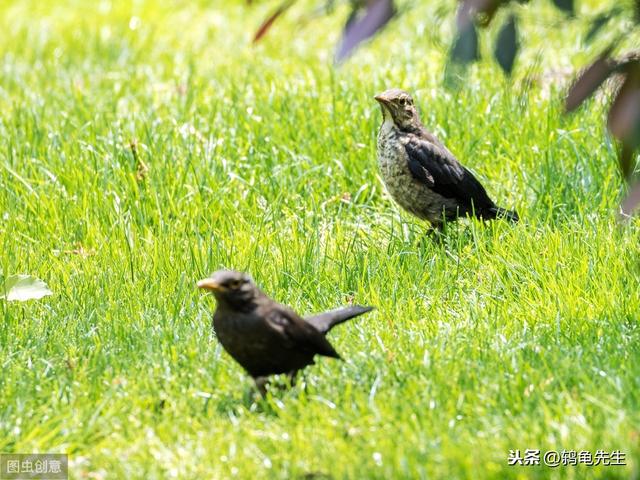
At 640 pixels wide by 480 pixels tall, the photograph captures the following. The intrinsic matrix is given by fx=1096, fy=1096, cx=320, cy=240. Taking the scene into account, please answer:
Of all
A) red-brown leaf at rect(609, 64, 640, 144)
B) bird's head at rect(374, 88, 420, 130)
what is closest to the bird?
red-brown leaf at rect(609, 64, 640, 144)

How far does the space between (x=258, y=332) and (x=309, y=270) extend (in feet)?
3.86

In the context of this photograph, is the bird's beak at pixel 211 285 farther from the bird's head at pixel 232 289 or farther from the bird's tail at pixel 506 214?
the bird's tail at pixel 506 214

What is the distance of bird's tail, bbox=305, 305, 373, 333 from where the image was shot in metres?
4.03

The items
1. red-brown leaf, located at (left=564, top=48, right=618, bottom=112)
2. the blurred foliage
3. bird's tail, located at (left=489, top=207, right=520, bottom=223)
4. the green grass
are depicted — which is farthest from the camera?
bird's tail, located at (left=489, top=207, right=520, bottom=223)

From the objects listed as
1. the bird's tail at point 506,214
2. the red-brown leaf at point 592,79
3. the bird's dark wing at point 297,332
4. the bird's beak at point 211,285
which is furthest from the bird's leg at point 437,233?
the red-brown leaf at point 592,79

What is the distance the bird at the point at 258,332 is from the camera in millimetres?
3816

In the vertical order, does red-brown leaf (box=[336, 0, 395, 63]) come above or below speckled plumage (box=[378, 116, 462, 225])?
above

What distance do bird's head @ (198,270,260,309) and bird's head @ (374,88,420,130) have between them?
198 centimetres

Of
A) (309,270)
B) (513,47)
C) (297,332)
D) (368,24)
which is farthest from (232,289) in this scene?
(513,47)

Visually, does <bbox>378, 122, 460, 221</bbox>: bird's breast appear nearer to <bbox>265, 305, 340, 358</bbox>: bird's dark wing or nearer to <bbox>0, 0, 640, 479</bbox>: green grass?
<bbox>0, 0, 640, 479</bbox>: green grass

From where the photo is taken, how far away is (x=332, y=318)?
407 centimetres

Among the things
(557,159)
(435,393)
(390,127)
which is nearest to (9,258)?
(390,127)

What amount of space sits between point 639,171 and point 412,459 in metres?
2.80

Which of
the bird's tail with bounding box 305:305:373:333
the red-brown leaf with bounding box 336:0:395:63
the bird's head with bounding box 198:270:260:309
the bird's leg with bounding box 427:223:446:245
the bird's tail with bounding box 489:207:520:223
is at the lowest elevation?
the bird's leg with bounding box 427:223:446:245
